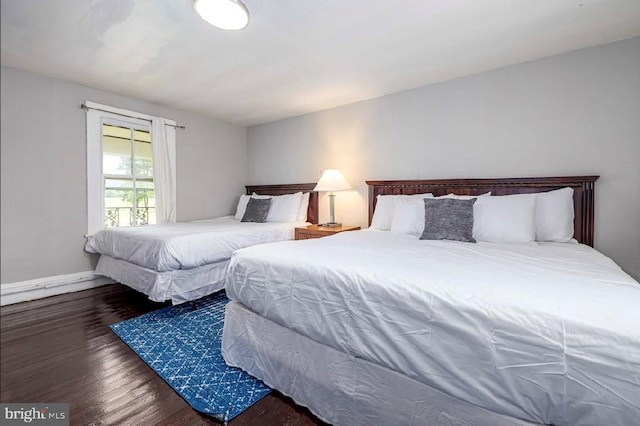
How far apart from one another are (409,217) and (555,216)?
1.01 metres

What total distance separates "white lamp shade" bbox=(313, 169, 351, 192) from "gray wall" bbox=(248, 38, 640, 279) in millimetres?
227

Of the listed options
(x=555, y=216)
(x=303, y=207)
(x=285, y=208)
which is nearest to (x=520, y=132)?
(x=555, y=216)

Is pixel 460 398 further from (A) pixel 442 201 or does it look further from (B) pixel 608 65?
(B) pixel 608 65

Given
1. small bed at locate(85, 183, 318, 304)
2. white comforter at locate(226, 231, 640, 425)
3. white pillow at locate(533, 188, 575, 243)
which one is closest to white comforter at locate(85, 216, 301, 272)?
small bed at locate(85, 183, 318, 304)

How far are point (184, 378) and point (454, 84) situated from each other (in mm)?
3113

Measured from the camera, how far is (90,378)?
156 centimetres

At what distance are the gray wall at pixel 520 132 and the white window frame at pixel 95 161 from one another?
241cm

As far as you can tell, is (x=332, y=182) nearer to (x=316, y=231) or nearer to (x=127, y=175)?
(x=316, y=231)

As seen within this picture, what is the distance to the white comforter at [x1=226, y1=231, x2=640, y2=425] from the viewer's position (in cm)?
79

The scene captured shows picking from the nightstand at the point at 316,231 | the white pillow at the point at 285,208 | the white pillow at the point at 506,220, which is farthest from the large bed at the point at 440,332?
the white pillow at the point at 285,208

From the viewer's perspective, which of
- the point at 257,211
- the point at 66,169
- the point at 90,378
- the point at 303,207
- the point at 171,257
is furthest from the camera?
the point at 303,207

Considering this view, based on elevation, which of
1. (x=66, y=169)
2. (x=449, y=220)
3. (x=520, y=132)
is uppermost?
(x=520, y=132)

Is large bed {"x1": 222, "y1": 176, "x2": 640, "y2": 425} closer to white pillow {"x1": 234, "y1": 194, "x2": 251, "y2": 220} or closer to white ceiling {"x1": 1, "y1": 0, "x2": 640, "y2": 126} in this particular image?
white ceiling {"x1": 1, "y1": 0, "x2": 640, "y2": 126}

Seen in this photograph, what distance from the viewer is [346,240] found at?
80.9 inches
